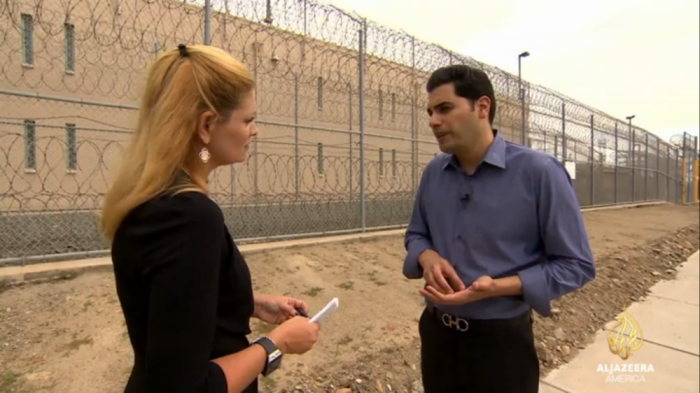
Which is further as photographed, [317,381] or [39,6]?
[39,6]

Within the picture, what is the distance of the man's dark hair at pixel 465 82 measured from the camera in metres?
1.92

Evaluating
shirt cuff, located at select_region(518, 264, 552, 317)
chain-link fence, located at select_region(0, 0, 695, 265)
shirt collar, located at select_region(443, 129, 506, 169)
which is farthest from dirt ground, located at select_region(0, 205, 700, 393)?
shirt collar, located at select_region(443, 129, 506, 169)

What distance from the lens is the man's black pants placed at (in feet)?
6.01

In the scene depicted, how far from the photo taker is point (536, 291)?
1.74m

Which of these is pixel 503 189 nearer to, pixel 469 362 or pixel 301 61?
pixel 469 362

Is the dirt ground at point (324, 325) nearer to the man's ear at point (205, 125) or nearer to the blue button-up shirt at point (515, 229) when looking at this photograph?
the blue button-up shirt at point (515, 229)

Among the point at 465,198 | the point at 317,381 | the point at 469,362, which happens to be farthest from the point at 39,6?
the point at 469,362

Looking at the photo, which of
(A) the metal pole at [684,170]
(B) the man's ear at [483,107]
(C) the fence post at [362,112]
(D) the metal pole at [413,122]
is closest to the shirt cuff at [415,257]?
(B) the man's ear at [483,107]

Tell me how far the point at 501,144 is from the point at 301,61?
5.58 meters

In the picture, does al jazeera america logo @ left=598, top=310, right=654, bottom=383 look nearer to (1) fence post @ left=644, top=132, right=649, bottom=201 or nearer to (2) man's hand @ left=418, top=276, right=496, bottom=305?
(2) man's hand @ left=418, top=276, right=496, bottom=305

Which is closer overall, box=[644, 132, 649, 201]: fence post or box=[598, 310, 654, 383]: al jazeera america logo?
box=[598, 310, 654, 383]: al jazeera america logo

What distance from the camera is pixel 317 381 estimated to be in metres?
3.10

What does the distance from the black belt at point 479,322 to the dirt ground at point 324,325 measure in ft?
4.57

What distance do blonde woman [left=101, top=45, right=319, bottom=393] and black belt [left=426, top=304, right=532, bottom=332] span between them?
882 mm
